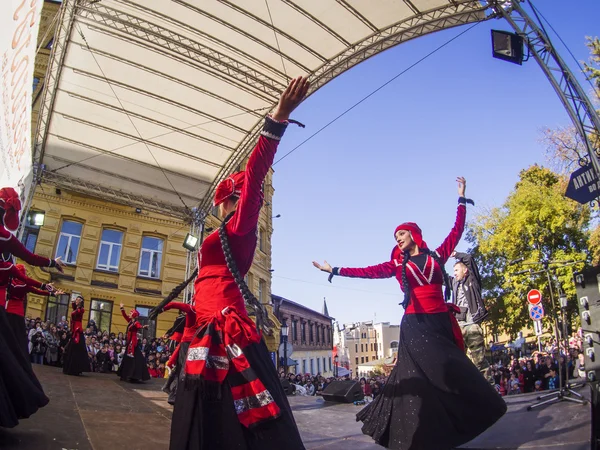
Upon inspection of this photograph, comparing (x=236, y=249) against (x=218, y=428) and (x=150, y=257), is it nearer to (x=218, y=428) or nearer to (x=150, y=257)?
(x=218, y=428)

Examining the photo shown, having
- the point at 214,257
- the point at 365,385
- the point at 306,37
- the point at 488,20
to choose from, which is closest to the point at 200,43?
the point at 306,37

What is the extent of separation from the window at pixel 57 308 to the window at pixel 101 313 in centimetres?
101

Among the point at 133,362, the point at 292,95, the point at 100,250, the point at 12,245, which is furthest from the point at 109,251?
the point at 292,95

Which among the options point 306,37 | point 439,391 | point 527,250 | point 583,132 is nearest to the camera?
point 439,391

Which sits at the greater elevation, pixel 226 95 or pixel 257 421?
pixel 226 95

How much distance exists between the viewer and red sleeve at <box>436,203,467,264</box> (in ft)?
15.3

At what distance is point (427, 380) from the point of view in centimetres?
366

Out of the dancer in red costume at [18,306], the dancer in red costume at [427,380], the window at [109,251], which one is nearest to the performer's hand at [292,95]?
the dancer in red costume at [427,380]

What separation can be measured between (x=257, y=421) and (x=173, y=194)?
1441 cm

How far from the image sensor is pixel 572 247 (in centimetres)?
1991

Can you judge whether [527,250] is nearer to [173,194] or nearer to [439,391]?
[173,194]

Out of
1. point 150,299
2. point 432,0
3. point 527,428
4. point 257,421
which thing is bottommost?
point 527,428

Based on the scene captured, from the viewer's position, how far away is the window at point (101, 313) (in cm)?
1780

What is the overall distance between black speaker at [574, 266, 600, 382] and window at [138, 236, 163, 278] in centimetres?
1820
